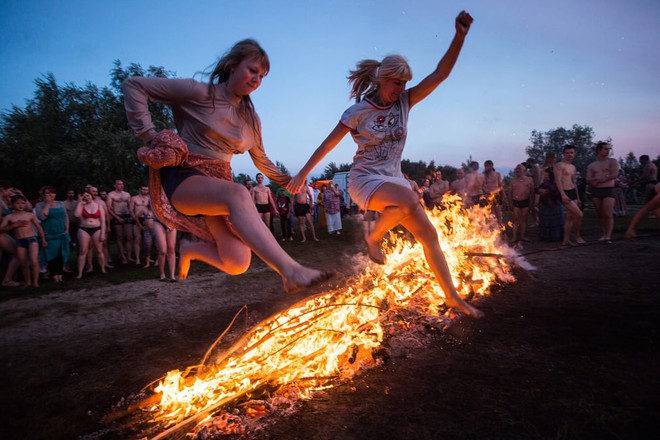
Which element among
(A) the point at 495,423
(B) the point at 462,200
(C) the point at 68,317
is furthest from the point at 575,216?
(C) the point at 68,317

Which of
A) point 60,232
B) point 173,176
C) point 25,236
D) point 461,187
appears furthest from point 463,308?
point 60,232

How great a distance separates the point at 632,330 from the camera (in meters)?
2.89

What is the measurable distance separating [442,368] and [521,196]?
25.6 feet

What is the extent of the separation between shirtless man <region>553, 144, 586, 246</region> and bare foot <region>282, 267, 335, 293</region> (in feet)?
24.1

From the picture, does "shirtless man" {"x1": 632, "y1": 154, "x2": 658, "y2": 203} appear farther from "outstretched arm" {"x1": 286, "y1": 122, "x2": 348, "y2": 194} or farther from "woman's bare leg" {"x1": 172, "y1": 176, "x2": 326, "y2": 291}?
"woman's bare leg" {"x1": 172, "y1": 176, "x2": 326, "y2": 291}

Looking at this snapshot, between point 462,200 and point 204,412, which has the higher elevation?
point 462,200

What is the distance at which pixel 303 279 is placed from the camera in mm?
2068

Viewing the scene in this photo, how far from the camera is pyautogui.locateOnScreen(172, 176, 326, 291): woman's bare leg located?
2.10 meters

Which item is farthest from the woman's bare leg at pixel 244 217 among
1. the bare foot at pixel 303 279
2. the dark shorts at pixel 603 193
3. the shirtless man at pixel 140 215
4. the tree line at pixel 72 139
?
the tree line at pixel 72 139

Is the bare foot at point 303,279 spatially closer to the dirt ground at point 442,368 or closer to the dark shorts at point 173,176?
the dirt ground at point 442,368

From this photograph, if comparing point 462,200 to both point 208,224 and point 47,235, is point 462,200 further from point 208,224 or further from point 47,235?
point 47,235

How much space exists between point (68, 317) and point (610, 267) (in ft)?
24.8

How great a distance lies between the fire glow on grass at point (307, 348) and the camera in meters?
2.28

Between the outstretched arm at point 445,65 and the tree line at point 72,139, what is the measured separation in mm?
19500
